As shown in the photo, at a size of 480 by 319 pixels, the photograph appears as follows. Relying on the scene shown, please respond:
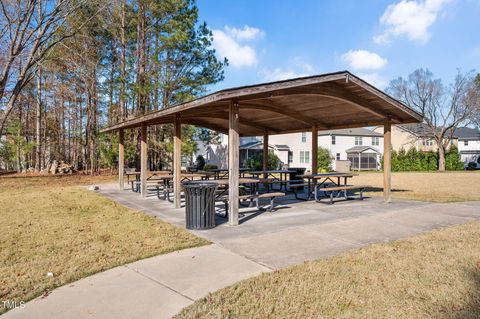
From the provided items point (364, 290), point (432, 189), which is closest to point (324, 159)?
point (432, 189)

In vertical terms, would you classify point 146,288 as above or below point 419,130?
below

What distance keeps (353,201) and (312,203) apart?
5.21 feet

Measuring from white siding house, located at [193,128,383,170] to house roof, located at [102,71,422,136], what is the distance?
1945 centimetres

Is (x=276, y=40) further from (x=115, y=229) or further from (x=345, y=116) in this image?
(x=115, y=229)

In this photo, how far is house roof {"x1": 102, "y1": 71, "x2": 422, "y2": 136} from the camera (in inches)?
268

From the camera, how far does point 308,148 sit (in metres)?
35.1

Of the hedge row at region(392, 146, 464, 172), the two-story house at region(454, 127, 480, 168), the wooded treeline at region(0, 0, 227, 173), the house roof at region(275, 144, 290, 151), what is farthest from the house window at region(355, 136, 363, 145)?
the two-story house at region(454, 127, 480, 168)

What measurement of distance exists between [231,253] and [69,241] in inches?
115

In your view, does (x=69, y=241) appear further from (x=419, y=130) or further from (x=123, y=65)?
(x=419, y=130)

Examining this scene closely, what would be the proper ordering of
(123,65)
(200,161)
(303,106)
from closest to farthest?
(303,106), (123,65), (200,161)

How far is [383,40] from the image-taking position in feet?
66.4

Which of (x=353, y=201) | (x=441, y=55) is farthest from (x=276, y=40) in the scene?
(x=353, y=201)

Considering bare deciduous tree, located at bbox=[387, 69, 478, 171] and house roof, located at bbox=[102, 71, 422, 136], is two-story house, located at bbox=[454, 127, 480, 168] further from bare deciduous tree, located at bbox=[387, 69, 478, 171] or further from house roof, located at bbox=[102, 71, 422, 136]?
house roof, located at bbox=[102, 71, 422, 136]

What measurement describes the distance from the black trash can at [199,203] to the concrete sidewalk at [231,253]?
239mm
